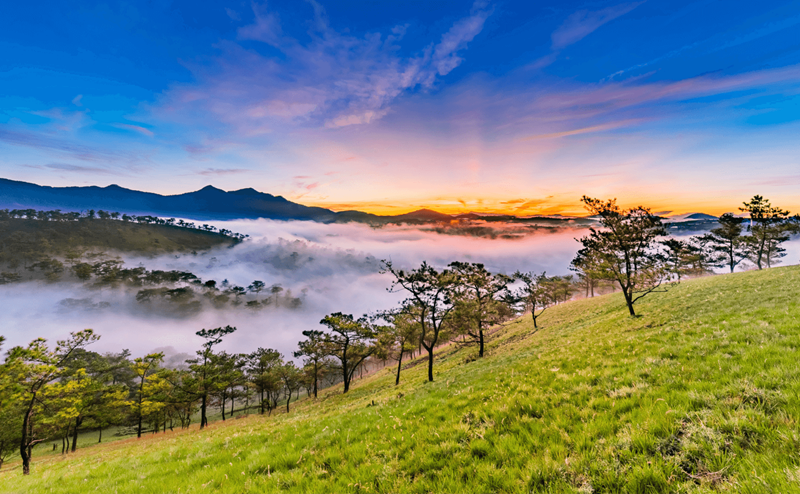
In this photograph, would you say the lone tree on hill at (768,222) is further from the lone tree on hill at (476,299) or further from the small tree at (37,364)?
the small tree at (37,364)

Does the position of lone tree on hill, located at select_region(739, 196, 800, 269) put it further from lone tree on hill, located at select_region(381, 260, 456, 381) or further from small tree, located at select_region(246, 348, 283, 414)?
small tree, located at select_region(246, 348, 283, 414)

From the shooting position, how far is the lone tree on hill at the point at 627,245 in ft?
88.8

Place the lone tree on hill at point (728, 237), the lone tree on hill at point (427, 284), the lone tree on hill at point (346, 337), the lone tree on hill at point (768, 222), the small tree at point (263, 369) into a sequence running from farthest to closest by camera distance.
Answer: the small tree at point (263, 369), the lone tree on hill at point (728, 237), the lone tree on hill at point (768, 222), the lone tree on hill at point (346, 337), the lone tree on hill at point (427, 284)

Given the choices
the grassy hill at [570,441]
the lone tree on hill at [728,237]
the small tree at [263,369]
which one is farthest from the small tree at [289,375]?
the lone tree on hill at [728,237]

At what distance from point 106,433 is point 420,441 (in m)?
155

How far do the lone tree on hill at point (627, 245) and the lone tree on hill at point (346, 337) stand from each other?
127ft

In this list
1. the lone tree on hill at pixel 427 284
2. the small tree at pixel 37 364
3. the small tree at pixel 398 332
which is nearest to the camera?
the small tree at pixel 37 364

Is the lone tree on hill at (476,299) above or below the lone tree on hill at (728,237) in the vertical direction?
below

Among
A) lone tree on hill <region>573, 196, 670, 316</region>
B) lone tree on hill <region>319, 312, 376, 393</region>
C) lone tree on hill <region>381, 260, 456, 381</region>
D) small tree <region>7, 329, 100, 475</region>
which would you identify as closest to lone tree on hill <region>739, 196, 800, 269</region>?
lone tree on hill <region>573, 196, 670, 316</region>

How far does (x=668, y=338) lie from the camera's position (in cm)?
1269

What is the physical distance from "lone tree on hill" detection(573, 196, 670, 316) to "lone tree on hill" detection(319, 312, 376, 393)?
38590 mm

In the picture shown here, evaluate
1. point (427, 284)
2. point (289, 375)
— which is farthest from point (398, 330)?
point (289, 375)

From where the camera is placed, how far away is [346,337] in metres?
50.3

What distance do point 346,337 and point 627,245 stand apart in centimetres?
4438
